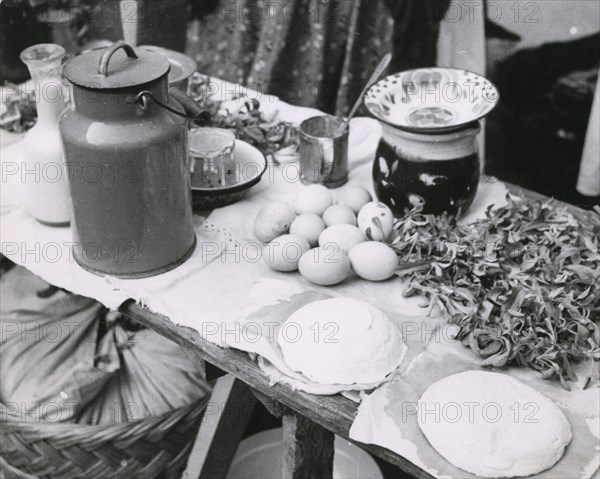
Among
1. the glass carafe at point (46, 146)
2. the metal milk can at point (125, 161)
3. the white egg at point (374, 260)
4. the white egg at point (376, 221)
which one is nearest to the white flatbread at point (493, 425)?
the white egg at point (374, 260)

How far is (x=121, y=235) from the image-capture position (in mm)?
1407

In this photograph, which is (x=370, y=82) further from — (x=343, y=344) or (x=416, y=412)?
(x=416, y=412)

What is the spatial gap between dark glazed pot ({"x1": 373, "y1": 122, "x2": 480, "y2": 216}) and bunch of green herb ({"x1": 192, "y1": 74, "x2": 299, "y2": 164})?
37 cm

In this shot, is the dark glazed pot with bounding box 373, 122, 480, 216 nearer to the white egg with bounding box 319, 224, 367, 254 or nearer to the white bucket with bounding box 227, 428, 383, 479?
the white egg with bounding box 319, 224, 367, 254

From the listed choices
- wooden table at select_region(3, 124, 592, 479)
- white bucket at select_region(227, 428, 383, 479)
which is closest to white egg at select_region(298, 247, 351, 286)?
wooden table at select_region(3, 124, 592, 479)

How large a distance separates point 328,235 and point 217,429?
565 millimetres

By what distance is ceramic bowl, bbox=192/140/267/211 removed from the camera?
5.35 feet

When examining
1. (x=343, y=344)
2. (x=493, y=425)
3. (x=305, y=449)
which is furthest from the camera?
(x=305, y=449)

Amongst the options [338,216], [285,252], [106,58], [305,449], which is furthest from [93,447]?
[106,58]

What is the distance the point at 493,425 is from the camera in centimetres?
109

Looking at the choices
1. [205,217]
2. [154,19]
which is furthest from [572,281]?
[154,19]

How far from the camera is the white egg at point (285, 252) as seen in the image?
143cm

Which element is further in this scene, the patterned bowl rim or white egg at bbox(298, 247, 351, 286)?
the patterned bowl rim

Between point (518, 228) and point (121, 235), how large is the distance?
0.78 m
